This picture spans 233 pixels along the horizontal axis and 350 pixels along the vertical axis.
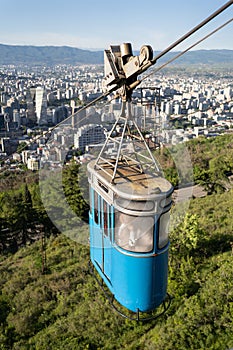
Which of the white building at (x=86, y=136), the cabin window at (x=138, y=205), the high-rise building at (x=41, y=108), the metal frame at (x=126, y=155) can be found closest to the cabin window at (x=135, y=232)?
the cabin window at (x=138, y=205)

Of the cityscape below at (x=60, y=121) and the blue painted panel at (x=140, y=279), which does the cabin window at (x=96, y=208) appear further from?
the cityscape below at (x=60, y=121)

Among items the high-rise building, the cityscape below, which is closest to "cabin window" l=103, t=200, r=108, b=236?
the cityscape below

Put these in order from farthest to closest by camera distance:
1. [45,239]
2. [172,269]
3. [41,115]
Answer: [41,115], [45,239], [172,269]

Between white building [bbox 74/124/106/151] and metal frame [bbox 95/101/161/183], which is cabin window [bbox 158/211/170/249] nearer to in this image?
metal frame [bbox 95/101/161/183]

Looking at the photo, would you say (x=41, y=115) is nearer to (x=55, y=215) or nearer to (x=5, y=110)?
(x=5, y=110)

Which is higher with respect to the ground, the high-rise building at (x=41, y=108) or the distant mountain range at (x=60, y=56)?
the distant mountain range at (x=60, y=56)

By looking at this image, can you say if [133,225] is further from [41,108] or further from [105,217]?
[41,108]

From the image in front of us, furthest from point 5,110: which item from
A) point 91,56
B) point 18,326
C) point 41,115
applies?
point 91,56
